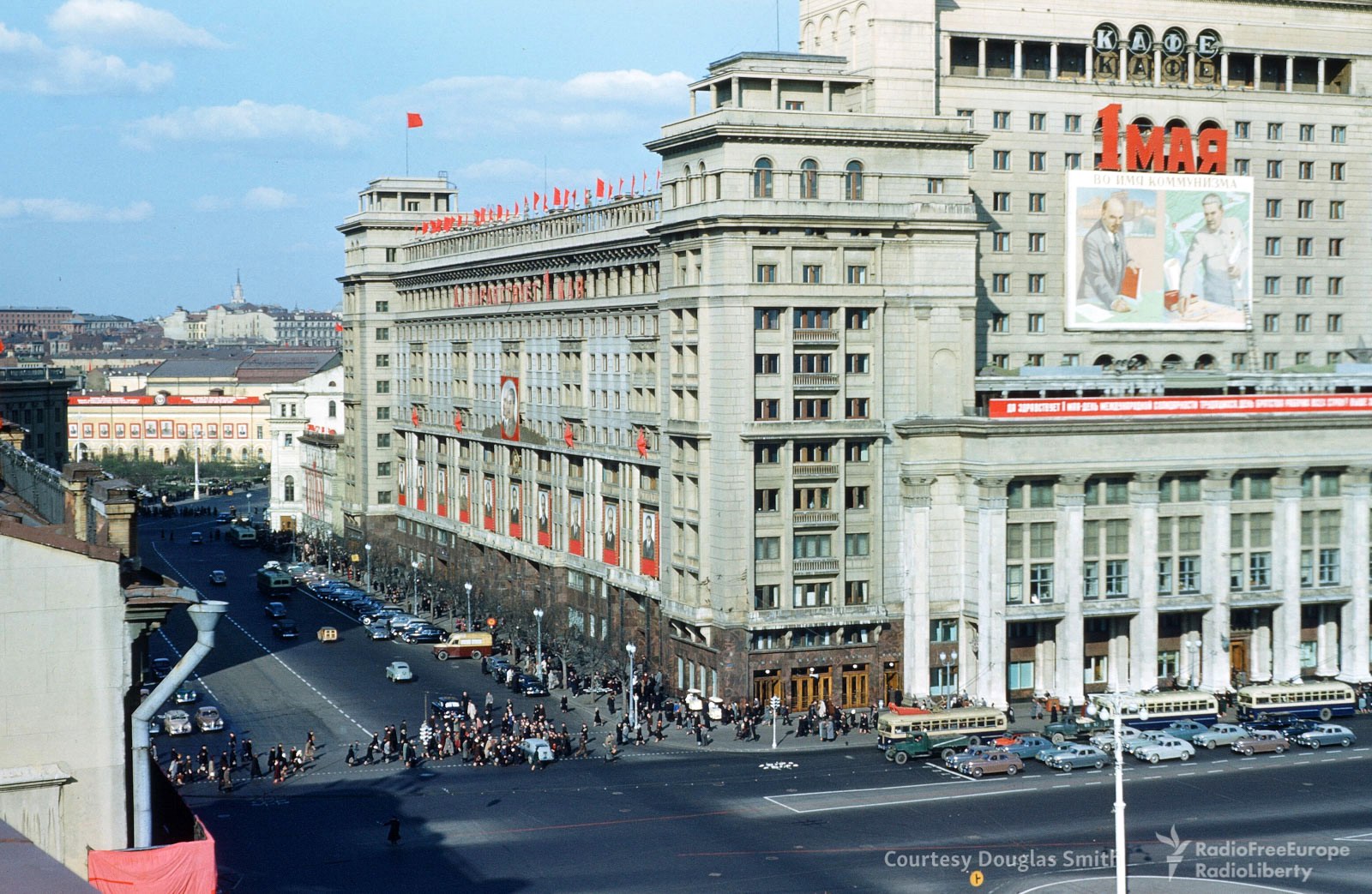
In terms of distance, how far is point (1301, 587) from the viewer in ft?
373

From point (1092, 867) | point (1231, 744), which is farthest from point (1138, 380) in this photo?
point (1092, 867)

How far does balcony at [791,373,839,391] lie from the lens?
346 feet

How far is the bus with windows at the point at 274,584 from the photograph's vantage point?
6412 inches

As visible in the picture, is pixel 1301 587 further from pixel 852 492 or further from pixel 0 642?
pixel 0 642

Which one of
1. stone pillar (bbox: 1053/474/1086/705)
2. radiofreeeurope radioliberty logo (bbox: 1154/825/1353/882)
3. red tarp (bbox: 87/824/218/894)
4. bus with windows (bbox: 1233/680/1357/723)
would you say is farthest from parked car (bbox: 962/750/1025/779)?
red tarp (bbox: 87/824/218/894)

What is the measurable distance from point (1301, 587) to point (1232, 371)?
17.4 meters

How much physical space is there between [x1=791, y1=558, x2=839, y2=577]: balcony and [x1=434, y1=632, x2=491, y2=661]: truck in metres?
32.9

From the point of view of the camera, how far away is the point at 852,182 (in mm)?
106750

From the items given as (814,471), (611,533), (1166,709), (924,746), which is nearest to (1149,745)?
(1166,709)

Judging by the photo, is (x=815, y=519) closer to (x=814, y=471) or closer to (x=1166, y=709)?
(x=814, y=471)

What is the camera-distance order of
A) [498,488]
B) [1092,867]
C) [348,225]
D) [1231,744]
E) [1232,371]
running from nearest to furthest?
[1092,867]
[1231,744]
[1232,371]
[498,488]
[348,225]

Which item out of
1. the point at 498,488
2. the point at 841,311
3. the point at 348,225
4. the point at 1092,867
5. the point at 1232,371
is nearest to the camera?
the point at 1092,867

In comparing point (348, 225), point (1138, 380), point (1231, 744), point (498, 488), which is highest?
point (348, 225)

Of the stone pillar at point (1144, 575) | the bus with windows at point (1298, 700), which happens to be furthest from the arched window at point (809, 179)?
the bus with windows at point (1298, 700)
